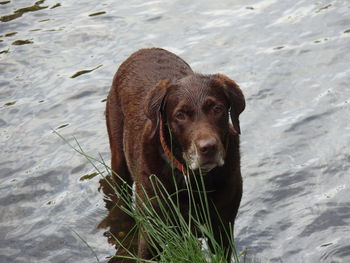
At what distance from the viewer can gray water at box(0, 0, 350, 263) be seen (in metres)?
6.86

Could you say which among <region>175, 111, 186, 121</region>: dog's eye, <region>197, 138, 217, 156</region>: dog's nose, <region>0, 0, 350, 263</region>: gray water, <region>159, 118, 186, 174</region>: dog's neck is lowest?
<region>0, 0, 350, 263</region>: gray water

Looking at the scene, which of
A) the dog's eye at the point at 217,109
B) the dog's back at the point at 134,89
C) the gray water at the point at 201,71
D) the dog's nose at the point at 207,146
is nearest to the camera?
the dog's nose at the point at 207,146

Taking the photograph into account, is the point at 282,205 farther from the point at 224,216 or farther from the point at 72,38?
the point at 72,38

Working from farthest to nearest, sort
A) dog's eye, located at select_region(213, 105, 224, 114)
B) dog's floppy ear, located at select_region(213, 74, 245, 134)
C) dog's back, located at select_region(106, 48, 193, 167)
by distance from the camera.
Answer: dog's back, located at select_region(106, 48, 193, 167), dog's floppy ear, located at select_region(213, 74, 245, 134), dog's eye, located at select_region(213, 105, 224, 114)

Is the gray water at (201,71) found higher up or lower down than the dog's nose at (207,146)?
lower down

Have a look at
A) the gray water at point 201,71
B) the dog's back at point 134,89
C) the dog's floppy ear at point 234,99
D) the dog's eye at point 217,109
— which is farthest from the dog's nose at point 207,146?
the dog's back at point 134,89

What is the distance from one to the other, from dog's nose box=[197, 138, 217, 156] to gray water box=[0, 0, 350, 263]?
3.18 feet

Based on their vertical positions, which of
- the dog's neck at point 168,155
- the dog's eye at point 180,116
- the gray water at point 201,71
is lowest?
the gray water at point 201,71

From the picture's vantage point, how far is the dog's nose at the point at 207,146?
16.1 feet

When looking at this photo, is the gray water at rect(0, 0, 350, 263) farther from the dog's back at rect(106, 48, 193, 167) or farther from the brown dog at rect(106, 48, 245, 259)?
the dog's back at rect(106, 48, 193, 167)

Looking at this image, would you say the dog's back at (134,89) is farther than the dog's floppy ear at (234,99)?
Yes

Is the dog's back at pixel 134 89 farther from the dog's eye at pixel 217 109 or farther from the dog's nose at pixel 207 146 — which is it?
the dog's nose at pixel 207 146

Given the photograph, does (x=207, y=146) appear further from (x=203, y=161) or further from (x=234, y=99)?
(x=234, y=99)

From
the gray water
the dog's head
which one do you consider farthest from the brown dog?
the gray water
